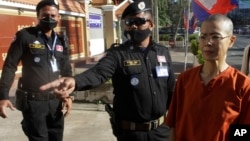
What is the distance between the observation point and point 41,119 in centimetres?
381

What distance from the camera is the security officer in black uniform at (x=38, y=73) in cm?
376

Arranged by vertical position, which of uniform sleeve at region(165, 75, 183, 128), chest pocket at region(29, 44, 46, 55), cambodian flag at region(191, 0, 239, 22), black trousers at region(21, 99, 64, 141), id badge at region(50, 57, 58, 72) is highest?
cambodian flag at region(191, 0, 239, 22)

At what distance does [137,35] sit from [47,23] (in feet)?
3.85

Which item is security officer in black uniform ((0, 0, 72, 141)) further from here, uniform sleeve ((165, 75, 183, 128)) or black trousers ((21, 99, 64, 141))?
uniform sleeve ((165, 75, 183, 128))

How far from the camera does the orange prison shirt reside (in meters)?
2.23

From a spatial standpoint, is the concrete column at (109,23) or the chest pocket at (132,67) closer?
the chest pocket at (132,67)

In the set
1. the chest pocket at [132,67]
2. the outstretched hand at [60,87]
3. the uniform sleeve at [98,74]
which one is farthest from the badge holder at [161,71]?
the outstretched hand at [60,87]

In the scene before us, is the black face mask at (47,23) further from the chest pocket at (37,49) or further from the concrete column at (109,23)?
the concrete column at (109,23)

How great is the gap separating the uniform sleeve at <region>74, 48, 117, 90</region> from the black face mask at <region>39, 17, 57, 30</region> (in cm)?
106

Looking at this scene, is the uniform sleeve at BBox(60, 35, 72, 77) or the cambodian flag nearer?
the uniform sleeve at BBox(60, 35, 72, 77)

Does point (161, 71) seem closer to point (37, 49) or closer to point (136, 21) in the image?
point (136, 21)

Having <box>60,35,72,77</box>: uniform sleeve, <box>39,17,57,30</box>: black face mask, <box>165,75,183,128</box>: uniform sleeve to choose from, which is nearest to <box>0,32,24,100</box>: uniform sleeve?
<box>39,17,57,30</box>: black face mask

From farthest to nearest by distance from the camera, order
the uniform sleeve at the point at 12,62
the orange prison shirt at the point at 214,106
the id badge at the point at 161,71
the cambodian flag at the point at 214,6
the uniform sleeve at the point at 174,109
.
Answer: the cambodian flag at the point at 214,6 → the uniform sleeve at the point at 12,62 → the id badge at the point at 161,71 → the uniform sleeve at the point at 174,109 → the orange prison shirt at the point at 214,106

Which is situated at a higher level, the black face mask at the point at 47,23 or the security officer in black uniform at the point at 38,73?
the black face mask at the point at 47,23
